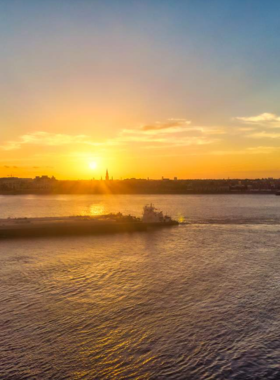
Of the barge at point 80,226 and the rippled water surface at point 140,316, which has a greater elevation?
the barge at point 80,226

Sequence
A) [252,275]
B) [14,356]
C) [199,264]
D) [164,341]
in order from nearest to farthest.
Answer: [14,356]
[164,341]
[252,275]
[199,264]

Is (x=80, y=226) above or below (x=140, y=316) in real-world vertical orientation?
above

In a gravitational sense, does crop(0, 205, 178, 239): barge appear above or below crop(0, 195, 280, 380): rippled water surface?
above

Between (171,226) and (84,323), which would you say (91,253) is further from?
(171,226)

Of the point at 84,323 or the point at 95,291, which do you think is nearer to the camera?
the point at 84,323

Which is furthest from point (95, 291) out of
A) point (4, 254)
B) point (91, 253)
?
point (4, 254)

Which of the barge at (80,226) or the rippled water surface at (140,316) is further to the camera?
the barge at (80,226)

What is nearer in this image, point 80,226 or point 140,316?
point 140,316

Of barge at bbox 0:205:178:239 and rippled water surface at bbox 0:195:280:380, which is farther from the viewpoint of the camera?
barge at bbox 0:205:178:239
